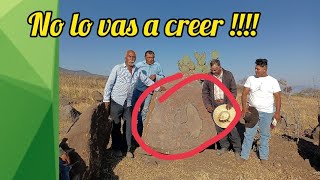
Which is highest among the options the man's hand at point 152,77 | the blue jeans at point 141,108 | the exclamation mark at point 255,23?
the exclamation mark at point 255,23

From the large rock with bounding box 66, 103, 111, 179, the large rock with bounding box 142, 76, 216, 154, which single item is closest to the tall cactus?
the large rock with bounding box 142, 76, 216, 154

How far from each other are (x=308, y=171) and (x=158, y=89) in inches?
137

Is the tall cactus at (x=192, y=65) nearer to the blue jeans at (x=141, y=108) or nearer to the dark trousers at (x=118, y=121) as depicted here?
the blue jeans at (x=141, y=108)

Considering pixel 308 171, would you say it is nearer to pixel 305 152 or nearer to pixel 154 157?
pixel 305 152

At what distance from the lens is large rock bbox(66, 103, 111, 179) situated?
5895mm

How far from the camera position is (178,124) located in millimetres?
8523

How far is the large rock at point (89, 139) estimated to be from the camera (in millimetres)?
5895

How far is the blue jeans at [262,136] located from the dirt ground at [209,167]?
19cm

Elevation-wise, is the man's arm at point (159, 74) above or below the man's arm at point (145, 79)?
above

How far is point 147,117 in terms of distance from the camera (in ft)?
28.6

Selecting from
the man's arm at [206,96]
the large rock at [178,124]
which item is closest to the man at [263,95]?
the man's arm at [206,96]

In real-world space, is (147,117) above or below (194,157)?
above

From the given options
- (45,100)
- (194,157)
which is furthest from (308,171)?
(45,100)

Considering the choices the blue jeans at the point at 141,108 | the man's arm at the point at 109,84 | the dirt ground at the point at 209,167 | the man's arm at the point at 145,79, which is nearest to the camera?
the dirt ground at the point at 209,167
